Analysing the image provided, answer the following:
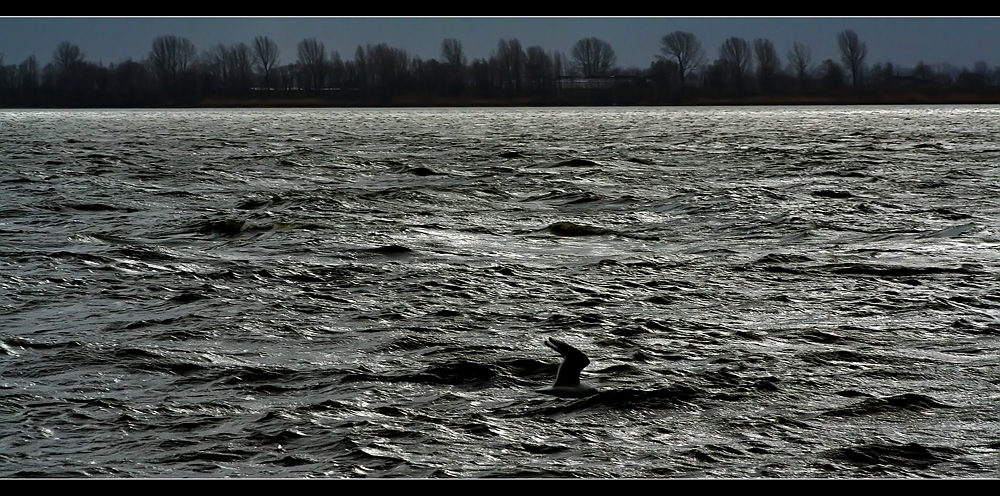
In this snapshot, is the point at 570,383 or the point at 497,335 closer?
the point at 570,383

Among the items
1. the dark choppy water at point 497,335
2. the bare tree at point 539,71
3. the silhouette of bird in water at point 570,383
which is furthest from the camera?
the bare tree at point 539,71

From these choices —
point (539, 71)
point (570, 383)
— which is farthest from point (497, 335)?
point (539, 71)

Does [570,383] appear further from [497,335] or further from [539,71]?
[539,71]

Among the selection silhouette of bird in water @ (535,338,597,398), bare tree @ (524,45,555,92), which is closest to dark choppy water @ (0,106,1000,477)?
silhouette of bird in water @ (535,338,597,398)

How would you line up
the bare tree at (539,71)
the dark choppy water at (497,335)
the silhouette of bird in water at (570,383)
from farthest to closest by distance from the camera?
the bare tree at (539,71)
the silhouette of bird in water at (570,383)
the dark choppy water at (497,335)

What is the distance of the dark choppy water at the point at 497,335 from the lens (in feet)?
18.2

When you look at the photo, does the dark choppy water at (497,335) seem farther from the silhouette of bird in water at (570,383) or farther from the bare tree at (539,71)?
the bare tree at (539,71)

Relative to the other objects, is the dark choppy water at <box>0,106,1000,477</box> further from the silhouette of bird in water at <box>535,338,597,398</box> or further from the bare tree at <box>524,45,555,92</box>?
the bare tree at <box>524,45,555,92</box>

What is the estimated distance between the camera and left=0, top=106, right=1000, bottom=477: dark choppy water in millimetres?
5555

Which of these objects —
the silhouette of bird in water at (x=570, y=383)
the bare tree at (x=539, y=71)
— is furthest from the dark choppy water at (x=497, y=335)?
the bare tree at (x=539, y=71)

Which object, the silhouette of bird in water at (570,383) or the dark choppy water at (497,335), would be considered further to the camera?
the silhouette of bird in water at (570,383)

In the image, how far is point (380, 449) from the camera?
218 inches

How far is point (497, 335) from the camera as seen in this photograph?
8.39 meters

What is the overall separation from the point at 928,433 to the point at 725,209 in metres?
11.9
